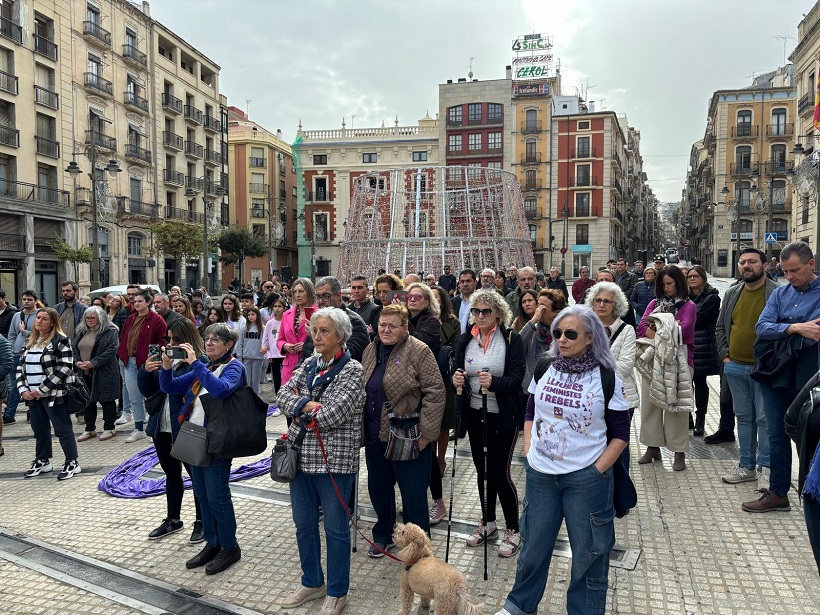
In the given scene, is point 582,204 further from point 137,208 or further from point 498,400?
point 498,400

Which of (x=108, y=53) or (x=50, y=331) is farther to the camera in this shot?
(x=108, y=53)

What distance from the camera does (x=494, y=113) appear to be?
50.6 metres

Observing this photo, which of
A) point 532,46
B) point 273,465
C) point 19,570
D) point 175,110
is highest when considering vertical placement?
point 532,46

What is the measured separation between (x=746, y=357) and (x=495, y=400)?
2.51 metres

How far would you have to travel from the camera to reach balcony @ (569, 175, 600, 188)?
5109 cm

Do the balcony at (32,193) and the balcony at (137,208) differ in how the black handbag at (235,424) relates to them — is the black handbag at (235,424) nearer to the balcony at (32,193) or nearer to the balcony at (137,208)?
the balcony at (32,193)

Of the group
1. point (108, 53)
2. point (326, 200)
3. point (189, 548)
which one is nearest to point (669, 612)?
point (189, 548)

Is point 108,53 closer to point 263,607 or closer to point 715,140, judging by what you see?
point 263,607

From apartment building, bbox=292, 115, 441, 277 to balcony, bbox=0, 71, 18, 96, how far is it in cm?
2685

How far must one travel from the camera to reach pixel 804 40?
28.5m

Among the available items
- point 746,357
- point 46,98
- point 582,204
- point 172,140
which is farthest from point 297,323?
point 582,204

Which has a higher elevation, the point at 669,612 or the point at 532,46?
the point at 532,46

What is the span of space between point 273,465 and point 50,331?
13.1 ft

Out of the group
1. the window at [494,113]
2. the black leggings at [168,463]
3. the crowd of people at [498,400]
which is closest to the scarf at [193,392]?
the crowd of people at [498,400]
